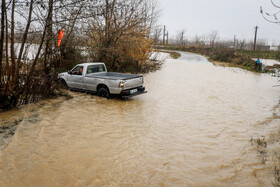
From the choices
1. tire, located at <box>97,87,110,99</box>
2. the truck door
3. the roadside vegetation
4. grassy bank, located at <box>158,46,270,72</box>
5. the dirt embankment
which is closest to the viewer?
the dirt embankment

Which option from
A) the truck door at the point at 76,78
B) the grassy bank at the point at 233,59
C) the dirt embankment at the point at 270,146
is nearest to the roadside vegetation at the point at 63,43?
the truck door at the point at 76,78

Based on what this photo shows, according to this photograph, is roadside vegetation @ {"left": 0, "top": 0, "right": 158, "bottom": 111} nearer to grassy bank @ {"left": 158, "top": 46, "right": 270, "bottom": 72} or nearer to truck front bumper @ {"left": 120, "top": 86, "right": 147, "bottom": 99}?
truck front bumper @ {"left": 120, "top": 86, "right": 147, "bottom": 99}

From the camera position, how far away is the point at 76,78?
1188 centimetres

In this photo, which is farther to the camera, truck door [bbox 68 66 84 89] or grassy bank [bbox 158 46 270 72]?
grassy bank [bbox 158 46 270 72]

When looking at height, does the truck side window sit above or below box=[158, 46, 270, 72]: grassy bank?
below

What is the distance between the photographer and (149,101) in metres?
11.5

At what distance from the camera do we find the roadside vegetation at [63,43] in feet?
26.9

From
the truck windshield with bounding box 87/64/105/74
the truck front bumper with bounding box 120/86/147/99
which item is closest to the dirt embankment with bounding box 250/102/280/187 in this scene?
the truck front bumper with bounding box 120/86/147/99

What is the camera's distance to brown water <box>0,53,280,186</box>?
4.72m

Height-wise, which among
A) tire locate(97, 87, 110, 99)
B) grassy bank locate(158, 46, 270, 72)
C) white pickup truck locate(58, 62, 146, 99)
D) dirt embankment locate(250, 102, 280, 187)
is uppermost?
grassy bank locate(158, 46, 270, 72)

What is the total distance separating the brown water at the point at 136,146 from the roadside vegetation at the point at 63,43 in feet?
4.08

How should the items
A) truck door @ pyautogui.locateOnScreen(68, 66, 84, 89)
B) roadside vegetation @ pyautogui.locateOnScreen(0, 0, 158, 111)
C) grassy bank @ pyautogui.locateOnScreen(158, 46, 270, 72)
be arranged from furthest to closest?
1. grassy bank @ pyautogui.locateOnScreen(158, 46, 270, 72)
2. truck door @ pyautogui.locateOnScreen(68, 66, 84, 89)
3. roadside vegetation @ pyautogui.locateOnScreen(0, 0, 158, 111)

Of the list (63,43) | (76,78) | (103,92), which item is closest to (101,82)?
(103,92)

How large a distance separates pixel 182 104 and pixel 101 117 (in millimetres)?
4224
